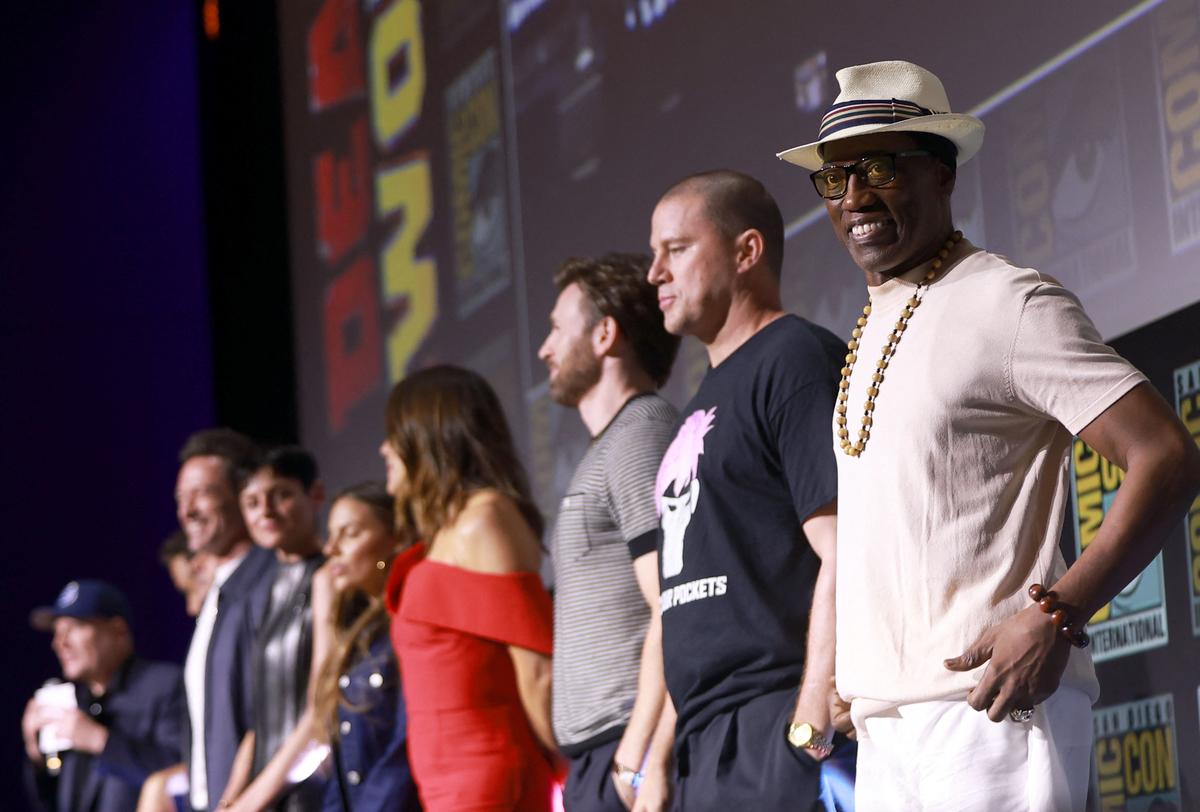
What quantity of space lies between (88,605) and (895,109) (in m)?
4.58

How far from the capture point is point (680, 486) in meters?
2.55

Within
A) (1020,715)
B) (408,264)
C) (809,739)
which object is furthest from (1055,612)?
(408,264)

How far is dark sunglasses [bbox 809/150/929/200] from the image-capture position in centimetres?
203

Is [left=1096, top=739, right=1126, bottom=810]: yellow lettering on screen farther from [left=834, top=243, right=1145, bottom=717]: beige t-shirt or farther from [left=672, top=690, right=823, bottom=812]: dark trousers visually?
[left=834, top=243, right=1145, bottom=717]: beige t-shirt

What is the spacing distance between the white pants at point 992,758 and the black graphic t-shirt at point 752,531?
530 millimetres

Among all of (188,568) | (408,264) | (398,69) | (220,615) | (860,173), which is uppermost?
(398,69)

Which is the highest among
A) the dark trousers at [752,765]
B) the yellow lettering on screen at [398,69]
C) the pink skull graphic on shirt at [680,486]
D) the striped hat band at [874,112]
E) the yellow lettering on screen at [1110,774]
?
the yellow lettering on screen at [398,69]

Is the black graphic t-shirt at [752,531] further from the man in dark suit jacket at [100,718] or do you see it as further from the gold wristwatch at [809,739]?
the man in dark suit jacket at [100,718]

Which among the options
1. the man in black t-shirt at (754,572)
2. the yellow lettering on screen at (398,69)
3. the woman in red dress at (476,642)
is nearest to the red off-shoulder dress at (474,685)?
the woman in red dress at (476,642)

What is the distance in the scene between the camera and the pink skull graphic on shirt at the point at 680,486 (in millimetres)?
2516

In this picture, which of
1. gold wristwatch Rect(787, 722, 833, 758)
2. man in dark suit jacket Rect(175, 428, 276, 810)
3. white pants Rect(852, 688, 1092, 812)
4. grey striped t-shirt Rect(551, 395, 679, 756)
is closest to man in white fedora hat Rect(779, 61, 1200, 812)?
white pants Rect(852, 688, 1092, 812)

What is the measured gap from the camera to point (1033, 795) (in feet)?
5.82

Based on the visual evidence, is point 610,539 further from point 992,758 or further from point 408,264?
point 408,264

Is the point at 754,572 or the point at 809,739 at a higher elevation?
the point at 754,572
